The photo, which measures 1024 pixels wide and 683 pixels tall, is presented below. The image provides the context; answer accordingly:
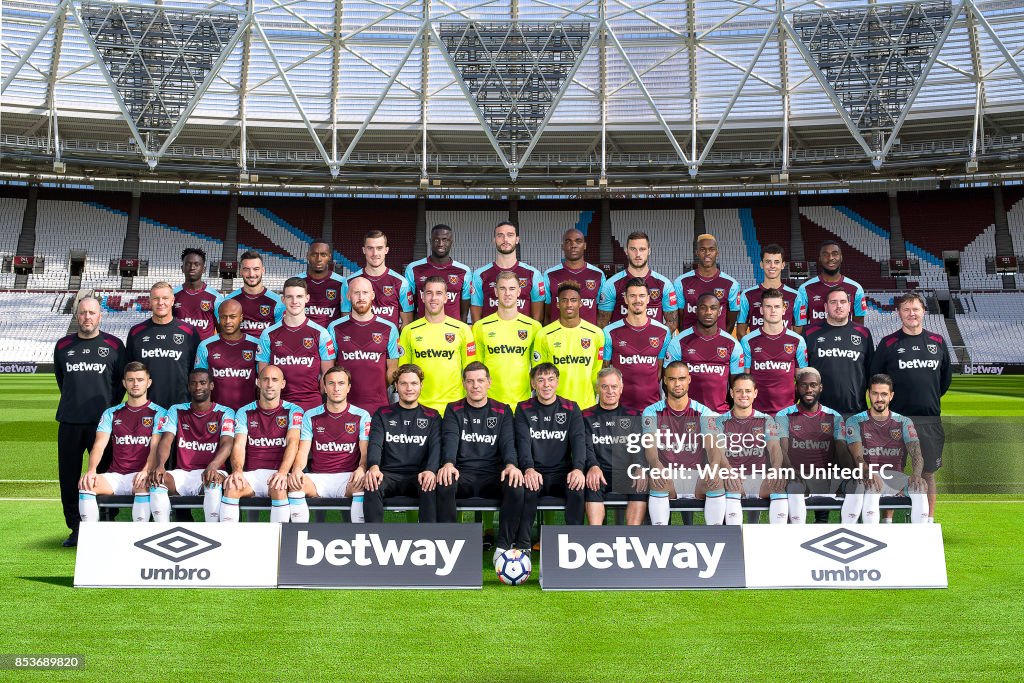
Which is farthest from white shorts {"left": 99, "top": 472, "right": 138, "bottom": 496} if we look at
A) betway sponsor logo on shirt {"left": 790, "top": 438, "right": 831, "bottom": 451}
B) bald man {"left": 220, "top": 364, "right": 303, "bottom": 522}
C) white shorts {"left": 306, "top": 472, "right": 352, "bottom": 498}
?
betway sponsor logo on shirt {"left": 790, "top": 438, "right": 831, "bottom": 451}

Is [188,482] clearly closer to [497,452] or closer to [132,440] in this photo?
[132,440]

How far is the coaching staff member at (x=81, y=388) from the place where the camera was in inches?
291

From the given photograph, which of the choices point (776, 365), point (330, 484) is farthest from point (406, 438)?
point (776, 365)

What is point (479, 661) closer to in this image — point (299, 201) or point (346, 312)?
point (346, 312)

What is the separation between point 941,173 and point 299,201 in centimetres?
2554

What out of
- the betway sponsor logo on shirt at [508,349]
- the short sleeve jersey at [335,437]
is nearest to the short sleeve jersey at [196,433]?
the short sleeve jersey at [335,437]

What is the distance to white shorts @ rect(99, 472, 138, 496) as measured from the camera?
691 centimetres

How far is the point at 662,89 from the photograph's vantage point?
29.9m

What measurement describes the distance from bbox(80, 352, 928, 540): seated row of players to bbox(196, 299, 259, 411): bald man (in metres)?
0.36

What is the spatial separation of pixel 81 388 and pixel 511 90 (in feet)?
71.6

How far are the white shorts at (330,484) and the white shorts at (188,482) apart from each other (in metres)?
0.99

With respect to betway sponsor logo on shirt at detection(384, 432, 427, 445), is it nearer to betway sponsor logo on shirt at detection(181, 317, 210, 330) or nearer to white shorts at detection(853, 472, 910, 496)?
betway sponsor logo on shirt at detection(181, 317, 210, 330)

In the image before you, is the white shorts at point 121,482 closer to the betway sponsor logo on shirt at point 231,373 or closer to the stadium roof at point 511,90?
the betway sponsor logo on shirt at point 231,373

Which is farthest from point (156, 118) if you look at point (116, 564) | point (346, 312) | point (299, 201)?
point (116, 564)
